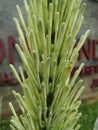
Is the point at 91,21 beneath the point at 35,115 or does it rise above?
beneath

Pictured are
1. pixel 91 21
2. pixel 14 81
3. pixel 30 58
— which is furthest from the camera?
pixel 91 21

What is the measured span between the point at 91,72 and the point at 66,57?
633 centimetres

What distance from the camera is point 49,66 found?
1007mm

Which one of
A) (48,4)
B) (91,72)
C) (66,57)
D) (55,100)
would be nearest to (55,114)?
(55,100)

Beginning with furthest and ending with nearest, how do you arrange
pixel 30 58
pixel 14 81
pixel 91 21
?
pixel 91 21 → pixel 14 81 → pixel 30 58

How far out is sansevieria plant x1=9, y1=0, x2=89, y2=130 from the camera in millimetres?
1016

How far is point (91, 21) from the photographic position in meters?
7.28

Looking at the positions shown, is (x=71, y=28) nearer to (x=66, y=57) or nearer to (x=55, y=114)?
(x=66, y=57)

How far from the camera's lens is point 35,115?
104 centimetres

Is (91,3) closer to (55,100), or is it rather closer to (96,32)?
(96,32)

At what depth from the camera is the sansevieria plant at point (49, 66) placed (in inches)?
40.0

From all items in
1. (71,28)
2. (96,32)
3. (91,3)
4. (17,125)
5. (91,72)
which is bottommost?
(91,72)

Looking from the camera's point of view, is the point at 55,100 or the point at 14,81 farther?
the point at 14,81

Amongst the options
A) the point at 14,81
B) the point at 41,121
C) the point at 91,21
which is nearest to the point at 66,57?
the point at 41,121
